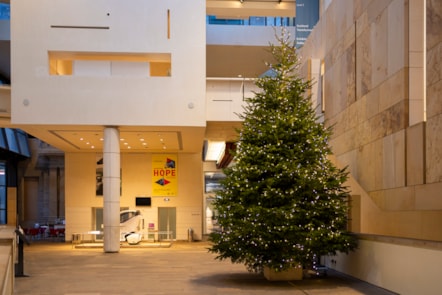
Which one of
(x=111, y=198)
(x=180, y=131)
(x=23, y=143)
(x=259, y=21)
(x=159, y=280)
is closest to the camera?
(x=159, y=280)

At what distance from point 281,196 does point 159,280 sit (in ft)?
12.3

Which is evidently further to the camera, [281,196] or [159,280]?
[159,280]

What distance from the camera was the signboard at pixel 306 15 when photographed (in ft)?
80.3

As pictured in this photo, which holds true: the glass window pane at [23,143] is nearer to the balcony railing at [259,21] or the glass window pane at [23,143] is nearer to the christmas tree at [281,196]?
the balcony railing at [259,21]

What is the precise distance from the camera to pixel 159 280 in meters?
13.9

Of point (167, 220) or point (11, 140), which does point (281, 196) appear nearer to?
point (167, 220)

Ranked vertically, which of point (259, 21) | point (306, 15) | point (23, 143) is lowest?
point (23, 143)

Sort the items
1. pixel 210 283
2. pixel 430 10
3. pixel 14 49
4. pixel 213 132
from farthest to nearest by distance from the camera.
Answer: pixel 213 132, pixel 14 49, pixel 210 283, pixel 430 10

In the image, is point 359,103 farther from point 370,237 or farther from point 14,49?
point 14,49

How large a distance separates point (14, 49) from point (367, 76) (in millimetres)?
13972

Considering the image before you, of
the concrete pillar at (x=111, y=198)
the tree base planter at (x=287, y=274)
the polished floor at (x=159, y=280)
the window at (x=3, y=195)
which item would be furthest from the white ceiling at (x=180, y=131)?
the window at (x=3, y=195)

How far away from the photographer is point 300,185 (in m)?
12.3

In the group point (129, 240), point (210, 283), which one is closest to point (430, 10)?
point (210, 283)

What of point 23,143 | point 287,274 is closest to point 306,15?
point 287,274
